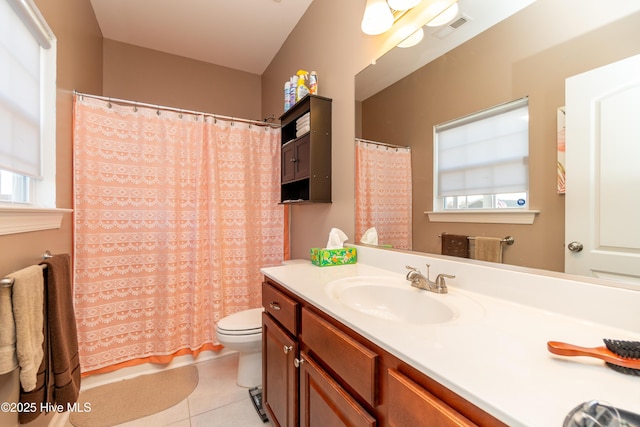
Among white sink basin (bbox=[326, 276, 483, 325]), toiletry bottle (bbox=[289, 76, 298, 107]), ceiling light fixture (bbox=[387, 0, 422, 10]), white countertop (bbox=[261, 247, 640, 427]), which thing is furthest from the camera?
toiletry bottle (bbox=[289, 76, 298, 107])

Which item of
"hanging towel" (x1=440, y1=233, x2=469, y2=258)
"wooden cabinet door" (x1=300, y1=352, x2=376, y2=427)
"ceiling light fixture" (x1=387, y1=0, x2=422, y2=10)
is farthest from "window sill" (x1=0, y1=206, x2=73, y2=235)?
"ceiling light fixture" (x1=387, y1=0, x2=422, y2=10)

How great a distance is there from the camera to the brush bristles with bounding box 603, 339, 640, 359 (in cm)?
51

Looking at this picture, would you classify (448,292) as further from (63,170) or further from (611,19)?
(63,170)

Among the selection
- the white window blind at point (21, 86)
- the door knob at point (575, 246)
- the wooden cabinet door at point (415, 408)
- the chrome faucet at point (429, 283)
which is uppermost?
the white window blind at point (21, 86)

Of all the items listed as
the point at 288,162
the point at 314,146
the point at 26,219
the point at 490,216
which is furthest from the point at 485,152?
the point at 26,219

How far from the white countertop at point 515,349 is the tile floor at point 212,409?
Answer: 1.05m

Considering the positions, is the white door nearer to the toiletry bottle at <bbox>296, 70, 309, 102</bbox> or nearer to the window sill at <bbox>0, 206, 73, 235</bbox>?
the toiletry bottle at <bbox>296, 70, 309, 102</bbox>

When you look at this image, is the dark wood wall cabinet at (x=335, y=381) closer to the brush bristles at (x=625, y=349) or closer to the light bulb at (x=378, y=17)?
the brush bristles at (x=625, y=349)

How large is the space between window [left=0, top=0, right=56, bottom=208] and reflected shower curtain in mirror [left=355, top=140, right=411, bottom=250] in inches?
59.9

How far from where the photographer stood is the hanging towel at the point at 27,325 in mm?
857

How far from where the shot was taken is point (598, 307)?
2.37 ft

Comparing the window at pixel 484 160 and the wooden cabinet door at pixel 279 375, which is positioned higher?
the window at pixel 484 160

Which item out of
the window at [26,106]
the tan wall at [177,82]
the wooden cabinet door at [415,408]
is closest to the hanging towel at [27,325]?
the window at [26,106]

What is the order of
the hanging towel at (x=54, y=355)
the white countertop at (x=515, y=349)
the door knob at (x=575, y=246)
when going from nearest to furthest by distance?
1. the white countertop at (x=515, y=349)
2. the door knob at (x=575, y=246)
3. the hanging towel at (x=54, y=355)
